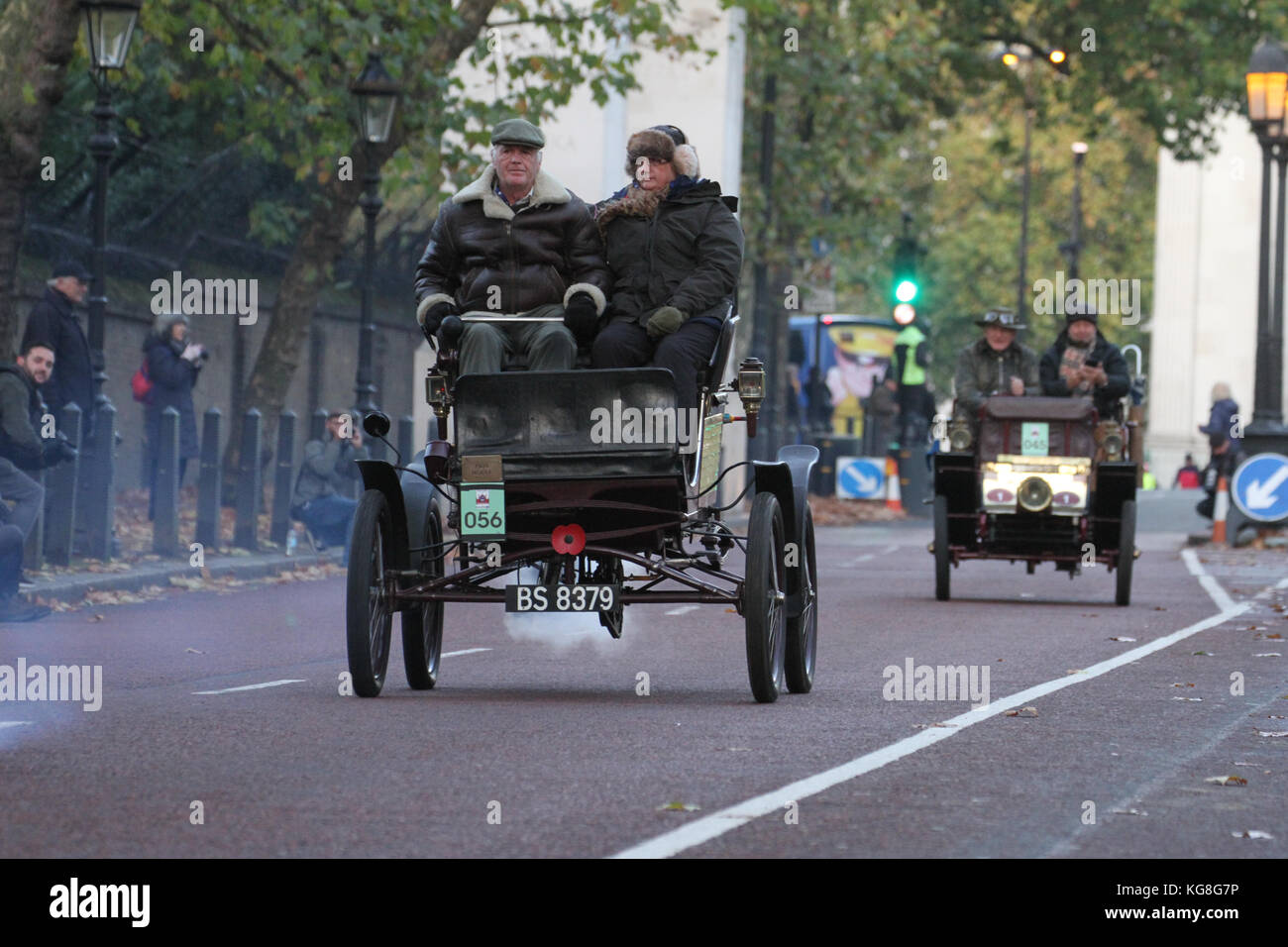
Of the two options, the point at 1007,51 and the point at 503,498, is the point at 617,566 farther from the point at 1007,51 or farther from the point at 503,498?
the point at 1007,51

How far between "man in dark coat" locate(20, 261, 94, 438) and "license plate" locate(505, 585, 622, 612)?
9114 millimetres

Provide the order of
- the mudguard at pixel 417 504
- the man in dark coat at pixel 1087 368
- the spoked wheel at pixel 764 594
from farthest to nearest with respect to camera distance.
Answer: the man in dark coat at pixel 1087 368, the mudguard at pixel 417 504, the spoked wheel at pixel 764 594

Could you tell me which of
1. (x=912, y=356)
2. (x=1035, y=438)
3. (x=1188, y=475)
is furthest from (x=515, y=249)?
(x=1188, y=475)

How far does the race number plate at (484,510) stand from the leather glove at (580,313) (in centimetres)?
80

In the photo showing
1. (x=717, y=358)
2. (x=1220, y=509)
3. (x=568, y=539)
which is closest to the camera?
(x=568, y=539)

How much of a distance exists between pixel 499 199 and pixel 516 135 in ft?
1.00

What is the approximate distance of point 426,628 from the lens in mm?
12047

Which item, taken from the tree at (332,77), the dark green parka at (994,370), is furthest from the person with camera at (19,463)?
the tree at (332,77)

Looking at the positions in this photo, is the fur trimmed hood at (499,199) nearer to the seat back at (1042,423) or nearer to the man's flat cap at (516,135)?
the man's flat cap at (516,135)

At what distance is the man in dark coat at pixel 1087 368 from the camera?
20.8 metres

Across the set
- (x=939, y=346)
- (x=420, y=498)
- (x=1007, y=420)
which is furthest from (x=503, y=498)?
(x=939, y=346)

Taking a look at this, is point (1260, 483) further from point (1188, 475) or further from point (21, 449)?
point (1188, 475)

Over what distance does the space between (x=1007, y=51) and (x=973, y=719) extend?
32918 mm

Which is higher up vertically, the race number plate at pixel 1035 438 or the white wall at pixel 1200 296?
the white wall at pixel 1200 296
